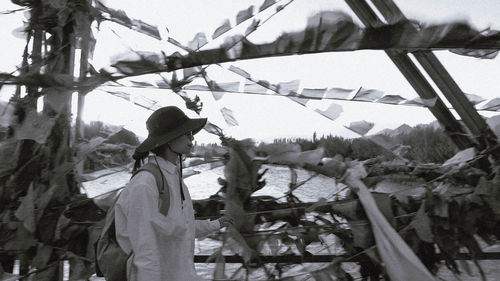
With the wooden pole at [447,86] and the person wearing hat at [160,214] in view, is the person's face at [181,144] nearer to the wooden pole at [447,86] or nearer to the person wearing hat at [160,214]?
the person wearing hat at [160,214]

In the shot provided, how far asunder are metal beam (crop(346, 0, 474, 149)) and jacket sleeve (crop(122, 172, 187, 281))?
1010mm

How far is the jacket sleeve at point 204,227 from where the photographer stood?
1.54 meters

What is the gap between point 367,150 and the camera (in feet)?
5.84

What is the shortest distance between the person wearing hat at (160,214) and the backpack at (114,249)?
0.04 ft

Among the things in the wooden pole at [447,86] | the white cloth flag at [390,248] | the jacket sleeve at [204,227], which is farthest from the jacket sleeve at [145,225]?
the wooden pole at [447,86]

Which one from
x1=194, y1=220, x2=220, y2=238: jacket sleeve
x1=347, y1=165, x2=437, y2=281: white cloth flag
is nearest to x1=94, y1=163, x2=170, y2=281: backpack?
x1=194, y1=220, x2=220, y2=238: jacket sleeve

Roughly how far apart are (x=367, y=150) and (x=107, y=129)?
0.88 m

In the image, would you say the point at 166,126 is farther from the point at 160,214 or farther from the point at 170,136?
the point at 160,214

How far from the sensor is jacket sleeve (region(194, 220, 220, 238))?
154cm

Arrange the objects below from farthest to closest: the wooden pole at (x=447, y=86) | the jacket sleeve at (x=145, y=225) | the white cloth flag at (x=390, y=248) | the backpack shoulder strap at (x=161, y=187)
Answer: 1. the wooden pole at (x=447, y=86)
2. the white cloth flag at (x=390, y=248)
3. the backpack shoulder strap at (x=161, y=187)
4. the jacket sleeve at (x=145, y=225)

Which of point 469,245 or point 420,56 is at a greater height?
point 420,56

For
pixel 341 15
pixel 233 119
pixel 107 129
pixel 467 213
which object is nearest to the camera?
pixel 341 15

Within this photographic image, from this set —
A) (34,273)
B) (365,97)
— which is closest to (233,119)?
(365,97)

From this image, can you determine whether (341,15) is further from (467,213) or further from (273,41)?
(467,213)
